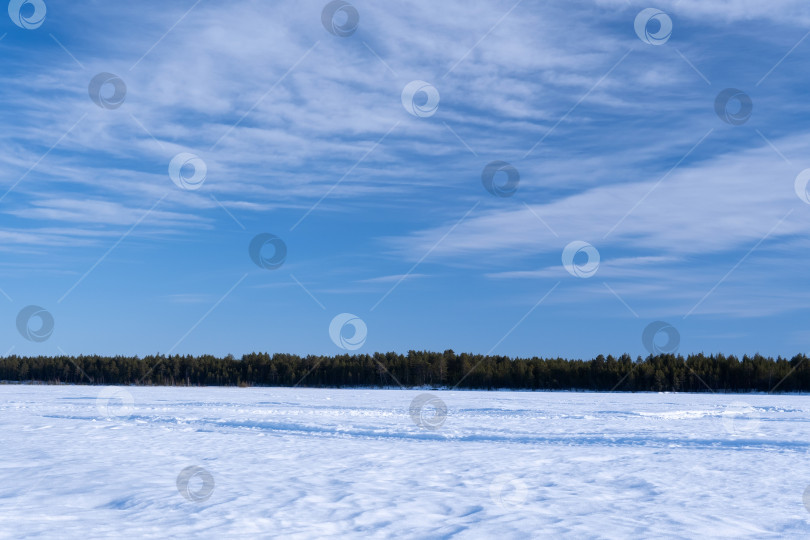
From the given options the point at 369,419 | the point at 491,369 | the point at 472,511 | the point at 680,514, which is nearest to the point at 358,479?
the point at 472,511

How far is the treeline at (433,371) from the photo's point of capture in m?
93.8

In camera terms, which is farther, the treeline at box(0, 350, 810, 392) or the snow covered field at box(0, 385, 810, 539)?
the treeline at box(0, 350, 810, 392)

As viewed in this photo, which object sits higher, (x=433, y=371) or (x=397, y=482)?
(x=433, y=371)

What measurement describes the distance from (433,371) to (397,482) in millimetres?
97136

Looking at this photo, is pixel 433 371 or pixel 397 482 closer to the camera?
pixel 397 482

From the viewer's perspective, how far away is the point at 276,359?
120m

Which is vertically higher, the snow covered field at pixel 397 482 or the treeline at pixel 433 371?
the treeline at pixel 433 371

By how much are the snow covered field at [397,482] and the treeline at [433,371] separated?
245ft

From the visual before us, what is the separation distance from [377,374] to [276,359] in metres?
20.8

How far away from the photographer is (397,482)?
12898mm

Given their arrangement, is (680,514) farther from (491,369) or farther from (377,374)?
(377,374)

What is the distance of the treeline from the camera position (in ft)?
308

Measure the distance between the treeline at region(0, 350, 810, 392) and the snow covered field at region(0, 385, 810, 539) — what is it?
74.7m

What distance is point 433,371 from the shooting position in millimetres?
109188
